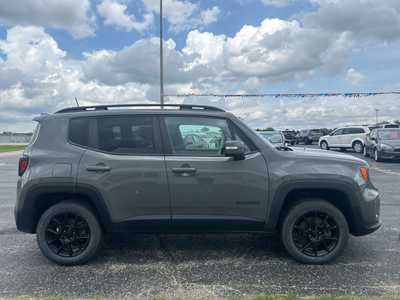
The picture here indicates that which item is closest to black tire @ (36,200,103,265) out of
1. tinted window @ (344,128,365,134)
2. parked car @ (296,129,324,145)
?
tinted window @ (344,128,365,134)

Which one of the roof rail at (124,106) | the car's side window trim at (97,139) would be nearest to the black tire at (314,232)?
the roof rail at (124,106)

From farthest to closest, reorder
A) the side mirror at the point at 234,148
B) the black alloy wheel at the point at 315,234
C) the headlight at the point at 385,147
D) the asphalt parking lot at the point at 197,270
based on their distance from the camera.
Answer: the headlight at the point at 385,147 → the black alloy wheel at the point at 315,234 → the side mirror at the point at 234,148 → the asphalt parking lot at the point at 197,270

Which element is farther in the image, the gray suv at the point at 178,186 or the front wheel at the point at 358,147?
the front wheel at the point at 358,147

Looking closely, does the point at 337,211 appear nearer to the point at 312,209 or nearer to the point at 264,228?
the point at 312,209

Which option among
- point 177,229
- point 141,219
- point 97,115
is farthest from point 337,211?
point 97,115

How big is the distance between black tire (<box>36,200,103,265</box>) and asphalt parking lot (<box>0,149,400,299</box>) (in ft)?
0.46

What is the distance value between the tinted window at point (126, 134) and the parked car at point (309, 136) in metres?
38.9

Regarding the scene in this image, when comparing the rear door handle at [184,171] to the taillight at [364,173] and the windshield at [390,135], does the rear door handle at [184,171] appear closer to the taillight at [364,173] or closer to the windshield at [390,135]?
the taillight at [364,173]

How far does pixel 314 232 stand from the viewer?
14.9 ft

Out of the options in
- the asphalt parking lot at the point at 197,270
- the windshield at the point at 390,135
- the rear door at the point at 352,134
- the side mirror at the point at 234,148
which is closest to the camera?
the asphalt parking lot at the point at 197,270

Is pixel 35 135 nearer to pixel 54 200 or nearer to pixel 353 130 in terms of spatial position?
pixel 54 200

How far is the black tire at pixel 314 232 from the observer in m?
4.46

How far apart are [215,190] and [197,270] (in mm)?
928

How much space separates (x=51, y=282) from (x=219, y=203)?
1.99 metres
